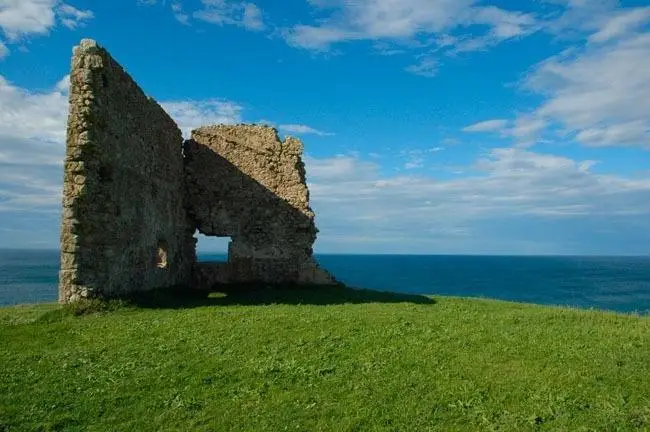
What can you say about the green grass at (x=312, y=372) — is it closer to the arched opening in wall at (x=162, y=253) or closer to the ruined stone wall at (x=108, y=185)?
the ruined stone wall at (x=108, y=185)

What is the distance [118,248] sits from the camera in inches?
569

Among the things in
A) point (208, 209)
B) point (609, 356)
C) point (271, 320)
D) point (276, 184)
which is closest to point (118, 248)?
point (271, 320)

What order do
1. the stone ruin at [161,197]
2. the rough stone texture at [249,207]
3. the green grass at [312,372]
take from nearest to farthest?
the green grass at [312,372] → the stone ruin at [161,197] → the rough stone texture at [249,207]

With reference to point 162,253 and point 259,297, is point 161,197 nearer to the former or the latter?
point 162,253

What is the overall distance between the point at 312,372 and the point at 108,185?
833cm

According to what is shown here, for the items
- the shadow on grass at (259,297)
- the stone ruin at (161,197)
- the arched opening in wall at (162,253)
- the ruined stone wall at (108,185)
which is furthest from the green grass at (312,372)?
the arched opening in wall at (162,253)

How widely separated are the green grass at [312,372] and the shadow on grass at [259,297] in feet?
6.00

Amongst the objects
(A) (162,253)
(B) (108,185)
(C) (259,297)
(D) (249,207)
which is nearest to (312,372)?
(B) (108,185)

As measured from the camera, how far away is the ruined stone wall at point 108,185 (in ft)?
43.1

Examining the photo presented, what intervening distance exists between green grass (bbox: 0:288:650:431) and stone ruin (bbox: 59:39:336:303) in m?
1.98

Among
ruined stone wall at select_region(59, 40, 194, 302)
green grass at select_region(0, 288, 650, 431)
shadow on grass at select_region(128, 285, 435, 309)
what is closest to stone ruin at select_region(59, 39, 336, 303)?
ruined stone wall at select_region(59, 40, 194, 302)

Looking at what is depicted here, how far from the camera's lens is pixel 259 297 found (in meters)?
17.5

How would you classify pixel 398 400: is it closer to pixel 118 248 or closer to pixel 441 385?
pixel 441 385

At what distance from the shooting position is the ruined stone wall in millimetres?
13141
